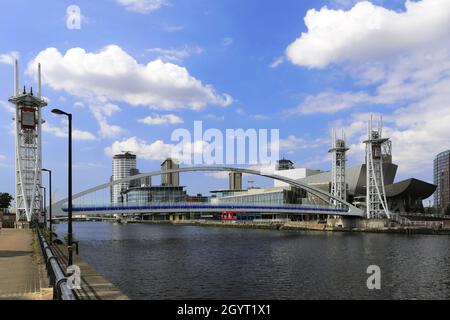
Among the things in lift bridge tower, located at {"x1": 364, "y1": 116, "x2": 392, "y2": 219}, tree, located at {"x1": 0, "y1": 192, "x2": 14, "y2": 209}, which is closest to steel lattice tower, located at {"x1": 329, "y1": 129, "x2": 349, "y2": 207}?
lift bridge tower, located at {"x1": 364, "y1": 116, "x2": 392, "y2": 219}

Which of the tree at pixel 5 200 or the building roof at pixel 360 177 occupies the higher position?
the building roof at pixel 360 177

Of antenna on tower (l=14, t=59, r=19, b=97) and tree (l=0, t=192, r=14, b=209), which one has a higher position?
antenna on tower (l=14, t=59, r=19, b=97)

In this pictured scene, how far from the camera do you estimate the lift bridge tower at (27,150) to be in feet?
361

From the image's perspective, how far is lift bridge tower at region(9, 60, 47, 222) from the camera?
110 metres

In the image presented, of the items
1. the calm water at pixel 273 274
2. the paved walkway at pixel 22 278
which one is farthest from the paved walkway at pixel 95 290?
the calm water at pixel 273 274

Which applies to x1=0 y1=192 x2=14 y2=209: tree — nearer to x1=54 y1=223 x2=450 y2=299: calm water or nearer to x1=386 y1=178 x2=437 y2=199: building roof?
x1=54 y1=223 x2=450 y2=299: calm water

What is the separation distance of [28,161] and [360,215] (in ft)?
326

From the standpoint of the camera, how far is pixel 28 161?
373 feet

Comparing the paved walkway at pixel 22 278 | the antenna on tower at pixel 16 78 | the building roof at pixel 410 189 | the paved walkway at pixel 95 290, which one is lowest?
the paved walkway at pixel 95 290

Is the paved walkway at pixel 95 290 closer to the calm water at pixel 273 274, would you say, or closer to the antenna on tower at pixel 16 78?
the calm water at pixel 273 274

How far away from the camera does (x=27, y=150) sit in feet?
371
